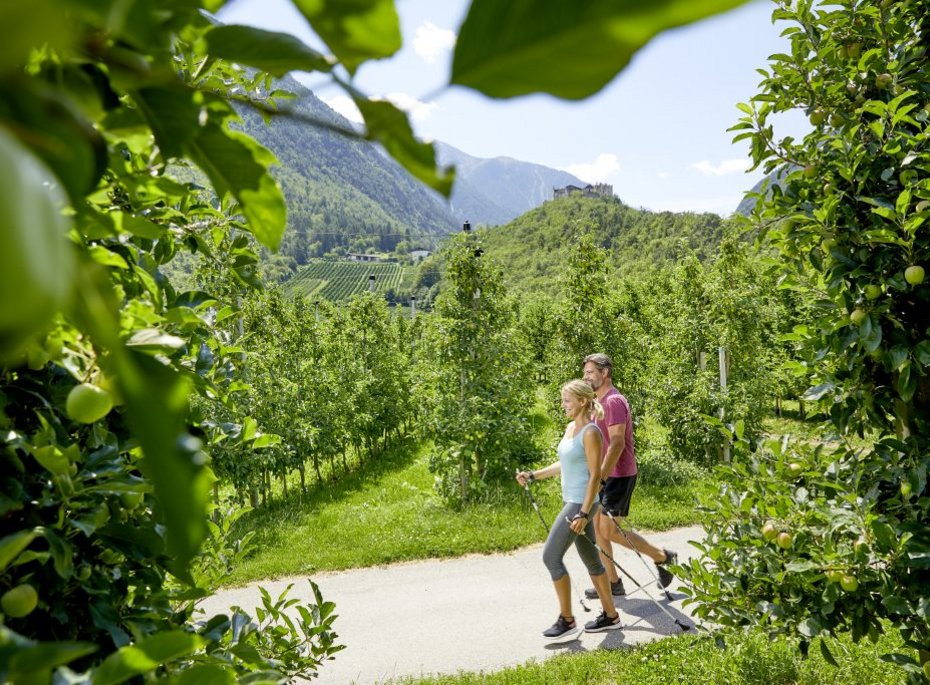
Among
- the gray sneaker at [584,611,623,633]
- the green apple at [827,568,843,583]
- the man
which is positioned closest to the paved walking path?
the gray sneaker at [584,611,623,633]

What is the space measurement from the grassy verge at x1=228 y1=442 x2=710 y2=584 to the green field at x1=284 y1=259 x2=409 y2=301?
66.7m

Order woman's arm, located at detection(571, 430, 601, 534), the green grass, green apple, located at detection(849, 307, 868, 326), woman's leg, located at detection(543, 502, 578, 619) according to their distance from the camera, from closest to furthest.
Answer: green apple, located at detection(849, 307, 868, 326), the green grass, woman's arm, located at detection(571, 430, 601, 534), woman's leg, located at detection(543, 502, 578, 619)

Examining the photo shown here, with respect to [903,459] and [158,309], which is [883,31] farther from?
[158,309]

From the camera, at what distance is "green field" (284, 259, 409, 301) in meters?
78.4

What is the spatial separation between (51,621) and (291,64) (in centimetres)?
123

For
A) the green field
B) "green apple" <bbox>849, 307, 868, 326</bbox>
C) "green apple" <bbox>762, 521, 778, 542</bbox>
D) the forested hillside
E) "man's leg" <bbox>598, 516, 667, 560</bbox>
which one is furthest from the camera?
the green field

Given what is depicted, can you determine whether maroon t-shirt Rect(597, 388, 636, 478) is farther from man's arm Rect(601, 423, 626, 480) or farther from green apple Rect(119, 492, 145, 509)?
green apple Rect(119, 492, 145, 509)

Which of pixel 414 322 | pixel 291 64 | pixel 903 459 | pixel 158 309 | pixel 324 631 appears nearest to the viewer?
pixel 291 64

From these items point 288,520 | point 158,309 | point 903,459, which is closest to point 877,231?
point 903,459

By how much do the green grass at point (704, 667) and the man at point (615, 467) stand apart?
32.1 inches

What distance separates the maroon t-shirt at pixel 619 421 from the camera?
4961 mm

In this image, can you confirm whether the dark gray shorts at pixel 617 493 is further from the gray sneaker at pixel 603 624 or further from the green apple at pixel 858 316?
the green apple at pixel 858 316

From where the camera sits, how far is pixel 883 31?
8.08 feet

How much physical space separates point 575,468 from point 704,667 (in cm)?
149
